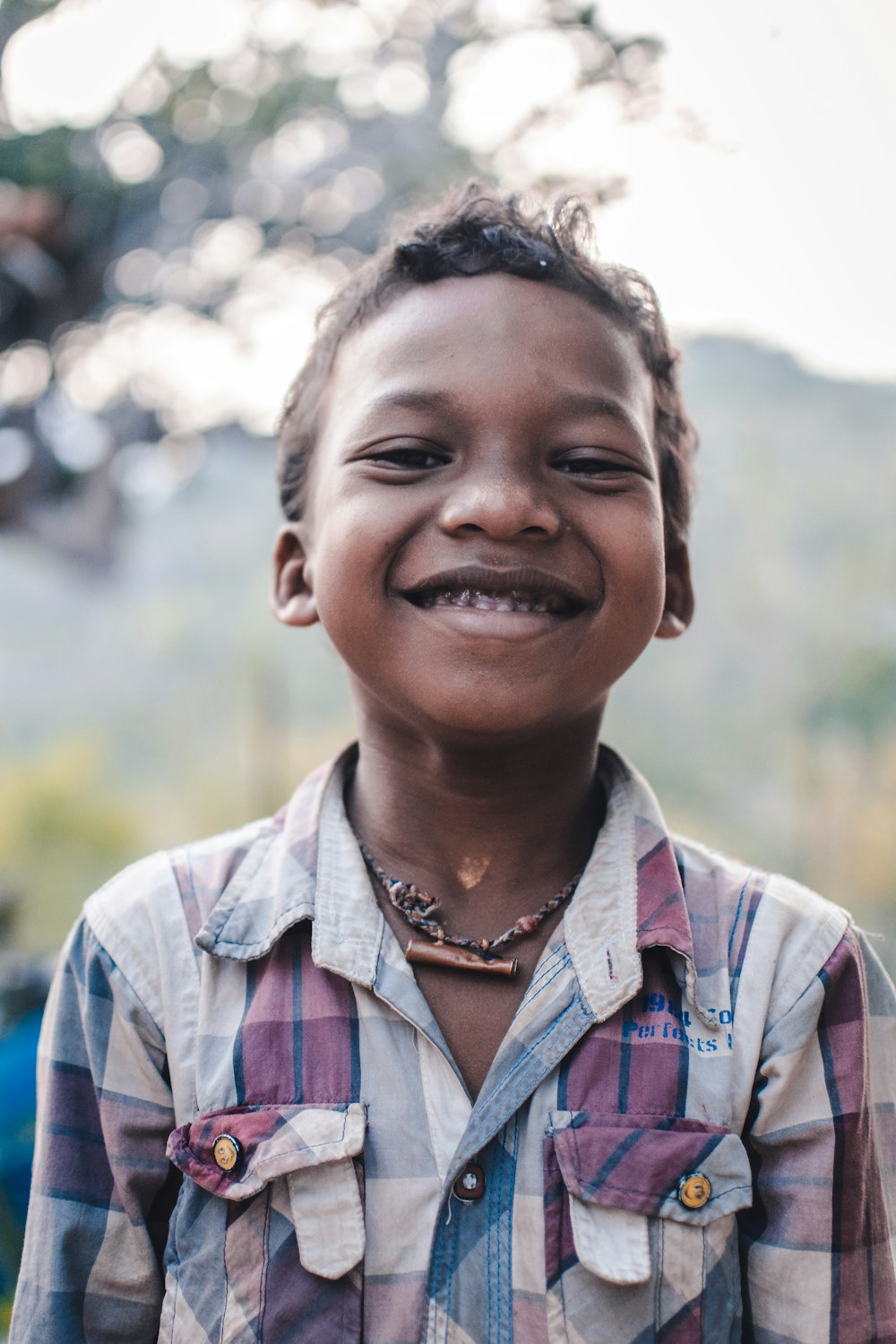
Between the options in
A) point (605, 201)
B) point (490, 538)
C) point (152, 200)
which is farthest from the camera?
point (152, 200)

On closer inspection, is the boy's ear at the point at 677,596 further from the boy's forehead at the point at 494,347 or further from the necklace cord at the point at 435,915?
the necklace cord at the point at 435,915

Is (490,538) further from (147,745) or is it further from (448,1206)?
(147,745)

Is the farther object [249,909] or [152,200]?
[152,200]

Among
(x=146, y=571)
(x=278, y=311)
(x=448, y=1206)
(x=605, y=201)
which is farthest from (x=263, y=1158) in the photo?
(x=146, y=571)

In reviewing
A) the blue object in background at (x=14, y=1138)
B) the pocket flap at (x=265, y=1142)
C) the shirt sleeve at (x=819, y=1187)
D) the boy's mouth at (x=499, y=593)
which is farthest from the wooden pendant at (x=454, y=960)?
the blue object in background at (x=14, y=1138)

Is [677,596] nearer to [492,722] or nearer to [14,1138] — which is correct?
[492,722]

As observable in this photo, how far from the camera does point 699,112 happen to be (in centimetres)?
166

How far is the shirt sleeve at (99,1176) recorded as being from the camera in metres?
1.13

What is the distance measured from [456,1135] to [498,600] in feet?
1.86

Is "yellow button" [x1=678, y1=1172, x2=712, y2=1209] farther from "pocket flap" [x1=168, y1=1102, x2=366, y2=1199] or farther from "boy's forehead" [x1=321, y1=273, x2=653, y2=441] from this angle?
"boy's forehead" [x1=321, y1=273, x2=653, y2=441]

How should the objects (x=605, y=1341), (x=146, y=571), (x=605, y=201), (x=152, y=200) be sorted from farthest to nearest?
(x=146, y=571) < (x=152, y=200) < (x=605, y=201) < (x=605, y=1341)

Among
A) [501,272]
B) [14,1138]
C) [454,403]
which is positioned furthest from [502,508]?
[14,1138]

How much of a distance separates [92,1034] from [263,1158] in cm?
25

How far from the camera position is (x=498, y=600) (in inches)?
45.7
